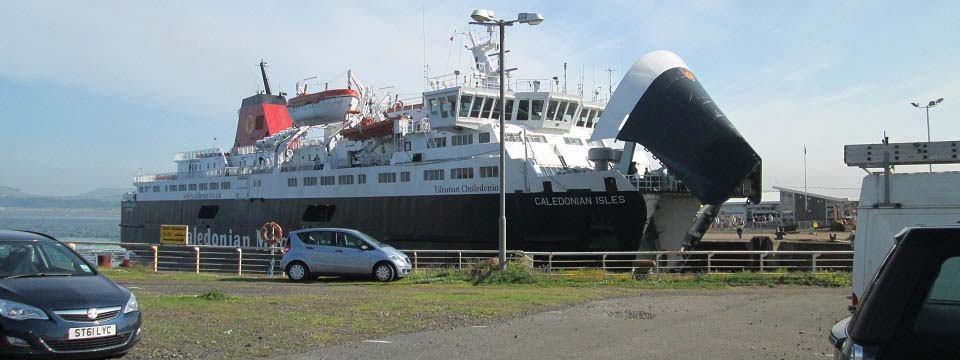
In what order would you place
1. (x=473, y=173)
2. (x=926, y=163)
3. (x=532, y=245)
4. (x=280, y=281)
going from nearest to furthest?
(x=926, y=163) → (x=280, y=281) → (x=532, y=245) → (x=473, y=173)

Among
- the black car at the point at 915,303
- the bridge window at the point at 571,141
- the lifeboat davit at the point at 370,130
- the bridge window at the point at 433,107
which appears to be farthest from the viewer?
the lifeboat davit at the point at 370,130

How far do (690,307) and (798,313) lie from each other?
1.49 meters

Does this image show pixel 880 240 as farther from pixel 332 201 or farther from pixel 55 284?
pixel 332 201

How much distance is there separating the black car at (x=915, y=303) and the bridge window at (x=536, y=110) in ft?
92.9

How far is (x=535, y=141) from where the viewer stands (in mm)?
30094

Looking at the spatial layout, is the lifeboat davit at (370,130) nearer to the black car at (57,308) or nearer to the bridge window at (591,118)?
the bridge window at (591,118)

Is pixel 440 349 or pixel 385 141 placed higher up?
pixel 385 141

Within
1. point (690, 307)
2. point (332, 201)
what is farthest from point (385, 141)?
point (690, 307)

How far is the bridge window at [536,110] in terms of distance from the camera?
31281 mm

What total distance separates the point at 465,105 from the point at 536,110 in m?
3.05

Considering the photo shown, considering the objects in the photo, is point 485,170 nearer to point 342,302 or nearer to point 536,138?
point 536,138

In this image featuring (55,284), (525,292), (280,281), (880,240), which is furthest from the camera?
(280,281)

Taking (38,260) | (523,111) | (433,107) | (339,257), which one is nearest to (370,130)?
(433,107)

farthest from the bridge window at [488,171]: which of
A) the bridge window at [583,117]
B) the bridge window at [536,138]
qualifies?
the bridge window at [583,117]
